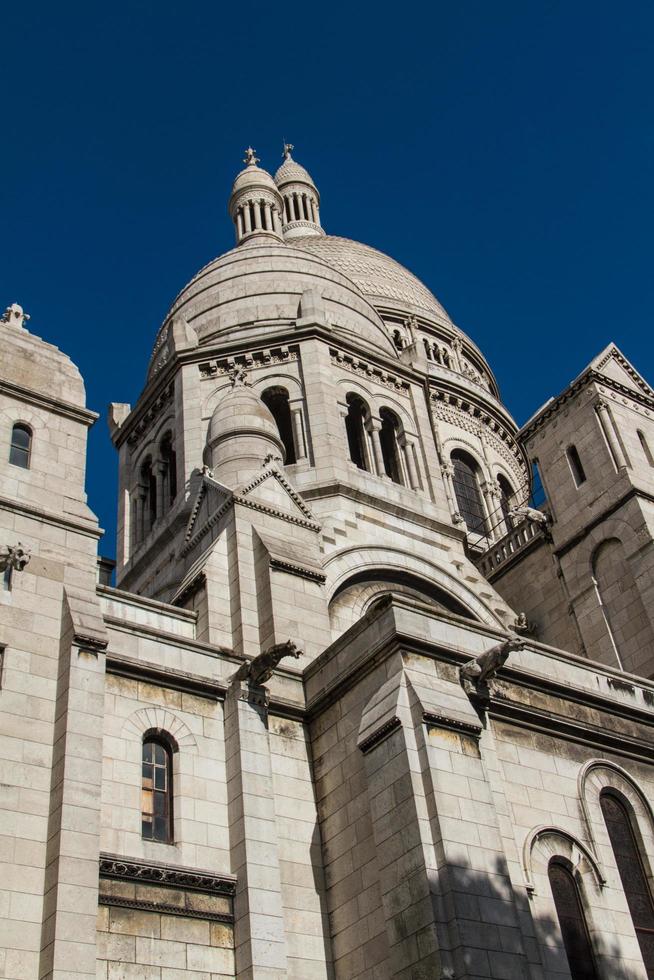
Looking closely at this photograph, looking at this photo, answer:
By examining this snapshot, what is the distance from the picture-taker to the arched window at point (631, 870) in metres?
21.0

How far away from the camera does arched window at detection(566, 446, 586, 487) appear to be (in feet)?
109

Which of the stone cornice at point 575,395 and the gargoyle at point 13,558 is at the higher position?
the stone cornice at point 575,395

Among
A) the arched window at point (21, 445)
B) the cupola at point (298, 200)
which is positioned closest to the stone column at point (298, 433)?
the arched window at point (21, 445)

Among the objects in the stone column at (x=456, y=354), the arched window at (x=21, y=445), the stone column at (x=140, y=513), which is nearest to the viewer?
the arched window at (x=21, y=445)

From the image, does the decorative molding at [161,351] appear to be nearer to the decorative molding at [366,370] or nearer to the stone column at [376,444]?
the decorative molding at [366,370]

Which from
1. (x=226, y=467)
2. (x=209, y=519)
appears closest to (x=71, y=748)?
(x=209, y=519)

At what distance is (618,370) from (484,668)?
17137 millimetres

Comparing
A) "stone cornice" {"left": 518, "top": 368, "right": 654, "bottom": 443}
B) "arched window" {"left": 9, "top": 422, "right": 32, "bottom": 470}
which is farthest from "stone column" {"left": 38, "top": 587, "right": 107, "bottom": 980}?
"stone cornice" {"left": 518, "top": 368, "right": 654, "bottom": 443}

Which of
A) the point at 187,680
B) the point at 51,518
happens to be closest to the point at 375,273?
the point at 51,518

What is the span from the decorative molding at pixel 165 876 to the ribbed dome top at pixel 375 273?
42.6 m

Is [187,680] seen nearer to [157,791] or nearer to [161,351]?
[157,791]

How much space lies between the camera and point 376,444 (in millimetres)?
35469

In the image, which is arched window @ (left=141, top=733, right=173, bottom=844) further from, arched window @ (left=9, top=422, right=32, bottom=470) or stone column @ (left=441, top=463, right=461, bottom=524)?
stone column @ (left=441, top=463, right=461, bottom=524)

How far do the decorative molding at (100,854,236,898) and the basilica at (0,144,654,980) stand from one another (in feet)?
0.16
